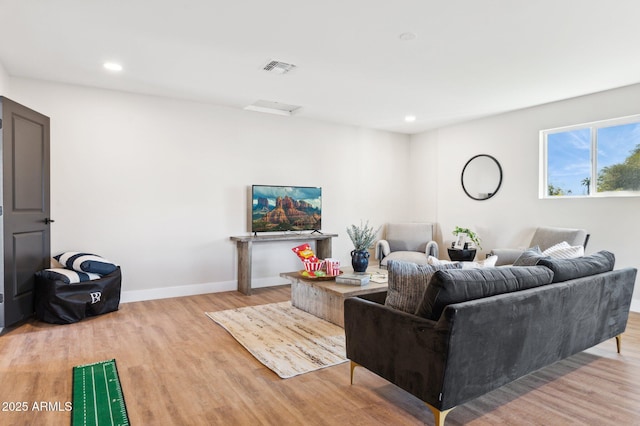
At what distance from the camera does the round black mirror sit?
19.5 feet

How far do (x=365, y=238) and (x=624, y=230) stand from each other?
10.2 ft

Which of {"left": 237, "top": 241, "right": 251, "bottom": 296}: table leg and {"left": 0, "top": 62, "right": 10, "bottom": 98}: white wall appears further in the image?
{"left": 237, "top": 241, "right": 251, "bottom": 296}: table leg

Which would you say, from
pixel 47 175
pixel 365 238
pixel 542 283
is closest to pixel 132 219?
pixel 47 175

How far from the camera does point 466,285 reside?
6.84ft

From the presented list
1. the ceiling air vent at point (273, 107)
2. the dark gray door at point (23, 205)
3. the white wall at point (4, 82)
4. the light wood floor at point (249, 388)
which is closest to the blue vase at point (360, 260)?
the light wood floor at point (249, 388)

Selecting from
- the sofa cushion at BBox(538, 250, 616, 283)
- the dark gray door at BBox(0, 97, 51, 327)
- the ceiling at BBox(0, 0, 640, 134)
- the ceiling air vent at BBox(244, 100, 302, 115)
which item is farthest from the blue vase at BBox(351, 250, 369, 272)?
the dark gray door at BBox(0, 97, 51, 327)

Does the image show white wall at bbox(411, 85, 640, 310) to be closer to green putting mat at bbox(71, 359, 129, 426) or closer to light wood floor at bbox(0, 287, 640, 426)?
light wood floor at bbox(0, 287, 640, 426)

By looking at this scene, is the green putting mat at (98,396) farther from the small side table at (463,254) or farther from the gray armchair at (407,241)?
the small side table at (463,254)

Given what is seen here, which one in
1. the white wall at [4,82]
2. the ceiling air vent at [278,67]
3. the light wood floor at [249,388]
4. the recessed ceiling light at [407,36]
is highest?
the ceiling air vent at [278,67]

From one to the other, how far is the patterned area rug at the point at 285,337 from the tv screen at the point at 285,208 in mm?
1493

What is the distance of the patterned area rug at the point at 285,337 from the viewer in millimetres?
2936

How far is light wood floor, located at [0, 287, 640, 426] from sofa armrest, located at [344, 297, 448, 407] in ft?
0.80

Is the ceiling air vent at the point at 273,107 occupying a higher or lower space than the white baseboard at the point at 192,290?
higher

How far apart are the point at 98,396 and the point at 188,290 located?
2.84 m
